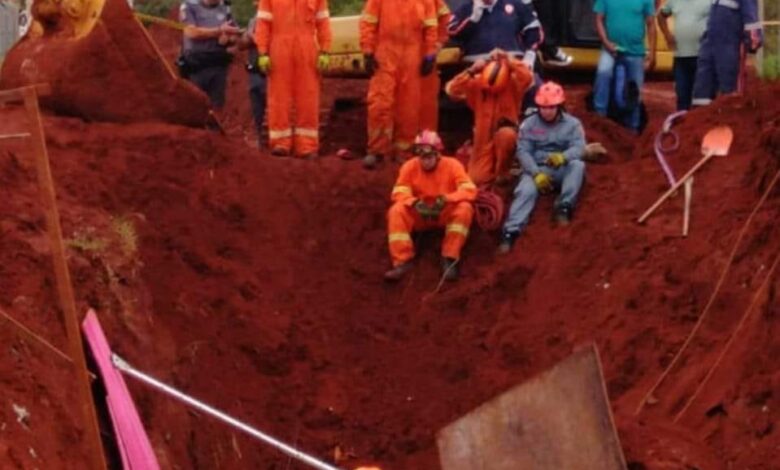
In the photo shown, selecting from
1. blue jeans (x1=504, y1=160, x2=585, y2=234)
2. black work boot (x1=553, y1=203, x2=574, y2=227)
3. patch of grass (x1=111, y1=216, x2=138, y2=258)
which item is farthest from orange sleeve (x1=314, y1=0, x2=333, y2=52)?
patch of grass (x1=111, y1=216, x2=138, y2=258)

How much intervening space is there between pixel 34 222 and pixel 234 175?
4451 mm

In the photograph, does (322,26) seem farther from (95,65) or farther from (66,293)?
(66,293)

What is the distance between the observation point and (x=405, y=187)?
14.6m

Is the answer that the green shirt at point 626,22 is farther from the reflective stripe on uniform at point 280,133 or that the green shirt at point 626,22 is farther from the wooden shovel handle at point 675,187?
the reflective stripe on uniform at point 280,133

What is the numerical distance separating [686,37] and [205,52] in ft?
16.8

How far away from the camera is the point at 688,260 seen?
43.0ft

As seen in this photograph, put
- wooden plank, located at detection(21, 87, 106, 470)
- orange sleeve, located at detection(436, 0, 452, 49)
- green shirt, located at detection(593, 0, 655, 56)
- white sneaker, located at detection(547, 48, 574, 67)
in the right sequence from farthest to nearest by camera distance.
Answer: white sneaker, located at detection(547, 48, 574, 67)
green shirt, located at detection(593, 0, 655, 56)
orange sleeve, located at detection(436, 0, 452, 49)
wooden plank, located at detection(21, 87, 106, 470)

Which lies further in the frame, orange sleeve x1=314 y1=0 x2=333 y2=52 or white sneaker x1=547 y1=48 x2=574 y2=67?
white sneaker x1=547 y1=48 x2=574 y2=67

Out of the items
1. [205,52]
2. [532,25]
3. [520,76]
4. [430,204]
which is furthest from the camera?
[205,52]

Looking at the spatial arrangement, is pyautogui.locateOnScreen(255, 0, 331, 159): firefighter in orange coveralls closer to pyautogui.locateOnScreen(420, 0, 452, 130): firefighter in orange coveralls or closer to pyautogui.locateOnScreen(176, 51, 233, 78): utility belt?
pyautogui.locateOnScreen(420, 0, 452, 130): firefighter in orange coveralls

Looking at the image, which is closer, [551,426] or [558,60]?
[551,426]

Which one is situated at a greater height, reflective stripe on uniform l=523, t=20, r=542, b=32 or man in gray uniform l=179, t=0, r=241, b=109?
reflective stripe on uniform l=523, t=20, r=542, b=32

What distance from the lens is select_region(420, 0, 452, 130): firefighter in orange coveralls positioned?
16062 millimetres

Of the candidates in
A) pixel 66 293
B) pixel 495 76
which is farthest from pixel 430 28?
pixel 66 293
